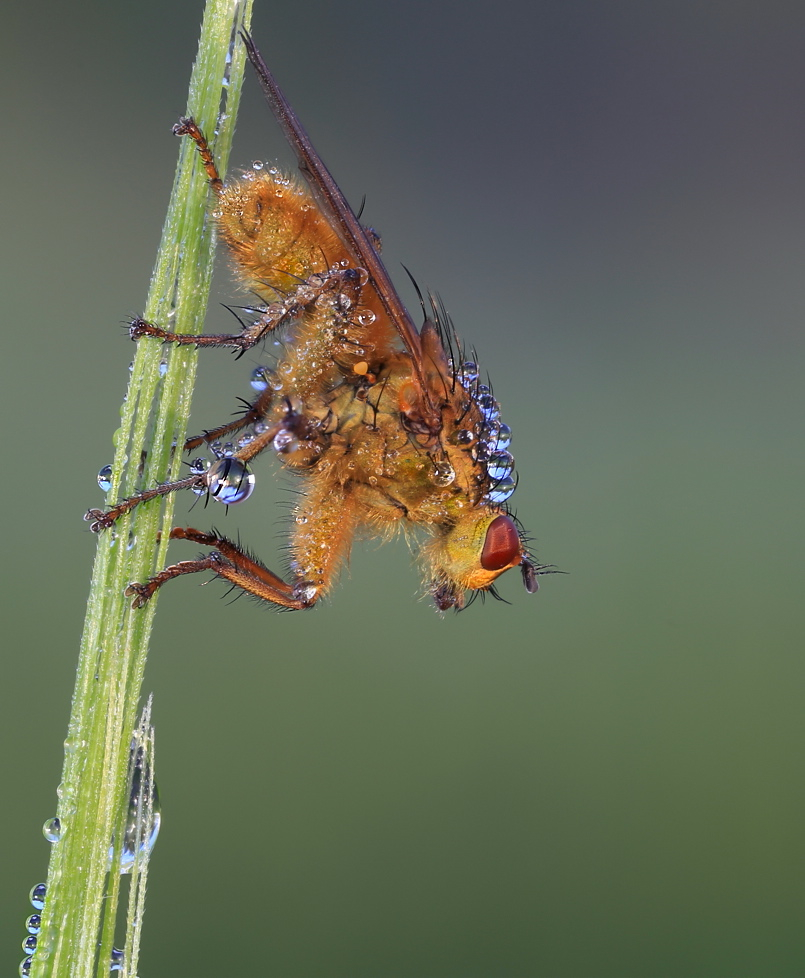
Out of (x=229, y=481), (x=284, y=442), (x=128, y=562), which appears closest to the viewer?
(x=128, y=562)

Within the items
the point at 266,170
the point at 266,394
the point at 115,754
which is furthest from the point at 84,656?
the point at 266,170

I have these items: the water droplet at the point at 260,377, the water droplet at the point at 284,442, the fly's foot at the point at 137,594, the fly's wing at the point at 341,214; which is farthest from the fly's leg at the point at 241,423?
the fly's foot at the point at 137,594

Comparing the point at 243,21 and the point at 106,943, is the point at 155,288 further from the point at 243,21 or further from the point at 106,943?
the point at 106,943

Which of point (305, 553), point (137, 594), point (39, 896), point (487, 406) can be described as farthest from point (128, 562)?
point (487, 406)

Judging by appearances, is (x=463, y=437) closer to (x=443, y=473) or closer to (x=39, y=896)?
(x=443, y=473)

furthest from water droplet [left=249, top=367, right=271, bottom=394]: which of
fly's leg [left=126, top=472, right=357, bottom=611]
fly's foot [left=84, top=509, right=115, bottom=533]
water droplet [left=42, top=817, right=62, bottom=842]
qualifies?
water droplet [left=42, top=817, right=62, bottom=842]

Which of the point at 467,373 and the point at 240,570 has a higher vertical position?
the point at 467,373

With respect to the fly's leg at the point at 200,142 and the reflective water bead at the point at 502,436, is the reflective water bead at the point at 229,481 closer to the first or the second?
the fly's leg at the point at 200,142
